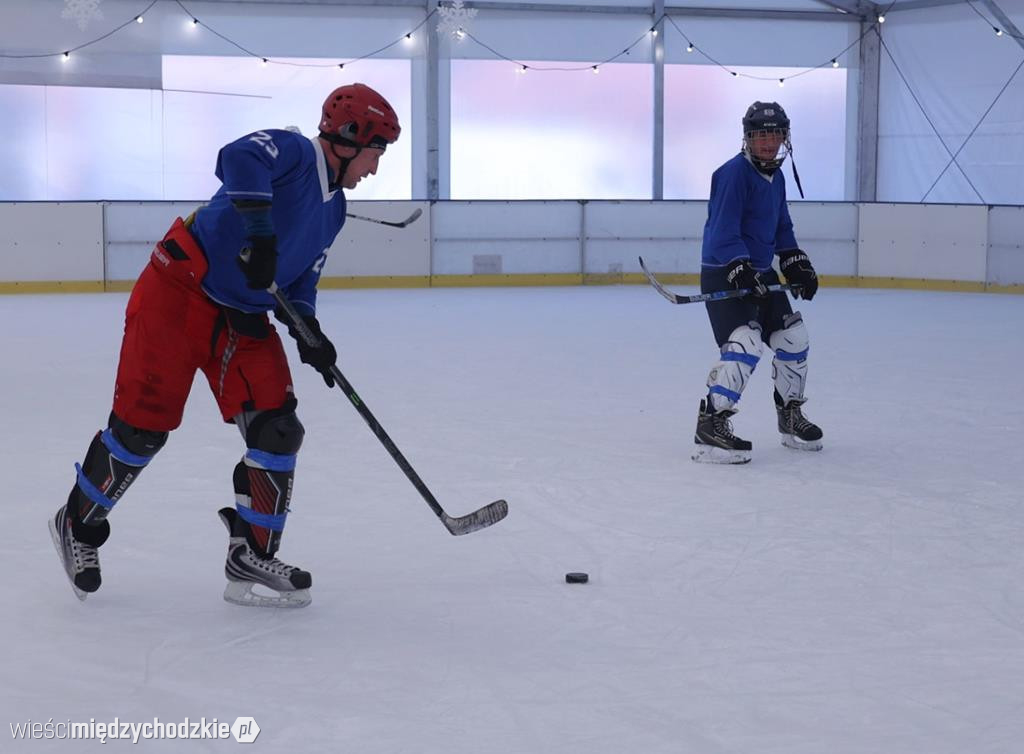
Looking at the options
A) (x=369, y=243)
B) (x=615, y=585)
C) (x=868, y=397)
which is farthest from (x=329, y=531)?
(x=369, y=243)

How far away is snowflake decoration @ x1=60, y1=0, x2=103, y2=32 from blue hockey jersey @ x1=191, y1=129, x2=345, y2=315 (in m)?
11.7

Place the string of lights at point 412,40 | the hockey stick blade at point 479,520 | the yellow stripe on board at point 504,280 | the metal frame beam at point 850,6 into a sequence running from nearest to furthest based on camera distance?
1. the hockey stick blade at point 479,520
2. the yellow stripe on board at point 504,280
3. the string of lights at point 412,40
4. the metal frame beam at point 850,6

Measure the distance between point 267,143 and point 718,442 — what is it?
2263mm

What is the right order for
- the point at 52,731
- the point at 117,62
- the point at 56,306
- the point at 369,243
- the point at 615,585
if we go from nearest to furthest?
the point at 52,731 < the point at 615,585 < the point at 56,306 < the point at 369,243 < the point at 117,62

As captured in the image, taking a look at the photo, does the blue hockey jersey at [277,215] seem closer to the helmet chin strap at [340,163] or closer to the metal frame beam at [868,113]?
the helmet chin strap at [340,163]

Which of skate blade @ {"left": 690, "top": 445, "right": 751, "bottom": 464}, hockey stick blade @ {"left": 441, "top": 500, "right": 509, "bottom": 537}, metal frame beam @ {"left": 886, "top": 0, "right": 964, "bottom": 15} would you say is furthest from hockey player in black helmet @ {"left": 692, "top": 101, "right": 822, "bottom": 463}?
metal frame beam @ {"left": 886, "top": 0, "right": 964, "bottom": 15}

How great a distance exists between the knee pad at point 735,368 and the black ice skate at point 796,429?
26cm

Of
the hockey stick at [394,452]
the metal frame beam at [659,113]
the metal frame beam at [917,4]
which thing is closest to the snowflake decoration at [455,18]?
the metal frame beam at [659,113]

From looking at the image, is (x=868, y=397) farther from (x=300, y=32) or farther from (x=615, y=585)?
(x=300, y=32)

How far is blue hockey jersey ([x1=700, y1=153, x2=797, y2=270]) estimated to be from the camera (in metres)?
4.62

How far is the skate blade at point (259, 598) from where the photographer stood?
2.89m

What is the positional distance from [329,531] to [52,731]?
143cm

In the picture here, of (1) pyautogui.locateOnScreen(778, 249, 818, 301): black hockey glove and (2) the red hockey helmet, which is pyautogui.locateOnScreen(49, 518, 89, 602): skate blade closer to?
(2) the red hockey helmet

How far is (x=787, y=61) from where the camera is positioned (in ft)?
50.8
